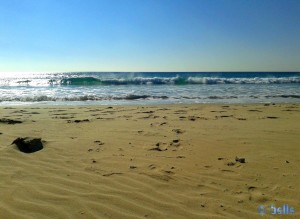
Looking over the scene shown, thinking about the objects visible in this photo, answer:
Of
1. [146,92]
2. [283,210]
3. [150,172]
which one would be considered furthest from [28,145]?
[146,92]

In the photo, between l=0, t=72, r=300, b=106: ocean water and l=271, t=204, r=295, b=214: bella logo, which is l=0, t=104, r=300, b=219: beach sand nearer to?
l=271, t=204, r=295, b=214: bella logo

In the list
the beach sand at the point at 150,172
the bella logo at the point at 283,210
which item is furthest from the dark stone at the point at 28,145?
the bella logo at the point at 283,210

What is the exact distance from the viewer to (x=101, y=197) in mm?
3104

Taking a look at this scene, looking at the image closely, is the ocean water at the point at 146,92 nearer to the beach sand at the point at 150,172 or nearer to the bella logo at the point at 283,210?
the beach sand at the point at 150,172

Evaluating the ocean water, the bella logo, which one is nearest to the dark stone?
the bella logo

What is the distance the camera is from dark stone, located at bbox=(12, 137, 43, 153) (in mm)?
4742

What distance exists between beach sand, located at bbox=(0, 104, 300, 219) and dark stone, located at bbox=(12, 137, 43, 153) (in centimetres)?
13

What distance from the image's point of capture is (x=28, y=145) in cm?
477

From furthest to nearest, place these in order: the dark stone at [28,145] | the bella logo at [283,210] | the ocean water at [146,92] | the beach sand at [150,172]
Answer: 1. the ocean water at [146,92]
2. the dark stone at [28,145]
3. the beach sand at [150,172]
4. the bella logo at [283,210]

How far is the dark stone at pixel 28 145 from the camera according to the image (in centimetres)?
474

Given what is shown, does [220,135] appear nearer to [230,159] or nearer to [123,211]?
[230,159]

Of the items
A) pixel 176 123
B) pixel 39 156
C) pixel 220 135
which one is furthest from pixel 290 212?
pixel 176 123

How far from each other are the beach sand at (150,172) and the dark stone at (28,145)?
0.13 metres

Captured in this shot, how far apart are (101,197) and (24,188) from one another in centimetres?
96
